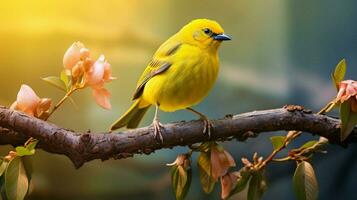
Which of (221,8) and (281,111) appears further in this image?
(221,8)

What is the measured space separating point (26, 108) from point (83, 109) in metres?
0.36

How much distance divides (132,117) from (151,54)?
0.22 m

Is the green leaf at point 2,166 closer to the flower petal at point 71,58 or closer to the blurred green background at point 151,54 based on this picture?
the flower petal at point 71,58

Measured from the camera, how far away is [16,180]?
2.57 feet

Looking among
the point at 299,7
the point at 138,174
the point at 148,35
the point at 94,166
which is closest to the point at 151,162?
the point at 138,174

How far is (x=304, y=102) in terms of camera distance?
4.27 ft

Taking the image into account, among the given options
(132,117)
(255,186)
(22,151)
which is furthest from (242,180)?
(22,151)

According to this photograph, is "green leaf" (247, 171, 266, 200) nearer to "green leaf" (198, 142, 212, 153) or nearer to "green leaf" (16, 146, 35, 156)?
"green leaf" (198, 142, 212, 153)

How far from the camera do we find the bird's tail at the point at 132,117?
1.07 m

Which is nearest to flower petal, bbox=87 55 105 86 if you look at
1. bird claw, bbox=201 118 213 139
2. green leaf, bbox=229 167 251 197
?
bird claw, bbox=201 118 213 139

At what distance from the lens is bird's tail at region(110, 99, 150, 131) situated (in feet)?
3.53

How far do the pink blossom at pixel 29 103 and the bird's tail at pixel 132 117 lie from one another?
234 millimetres

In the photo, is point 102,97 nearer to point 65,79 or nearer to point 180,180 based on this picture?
point 65,79

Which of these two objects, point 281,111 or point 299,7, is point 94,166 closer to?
point 281,111
